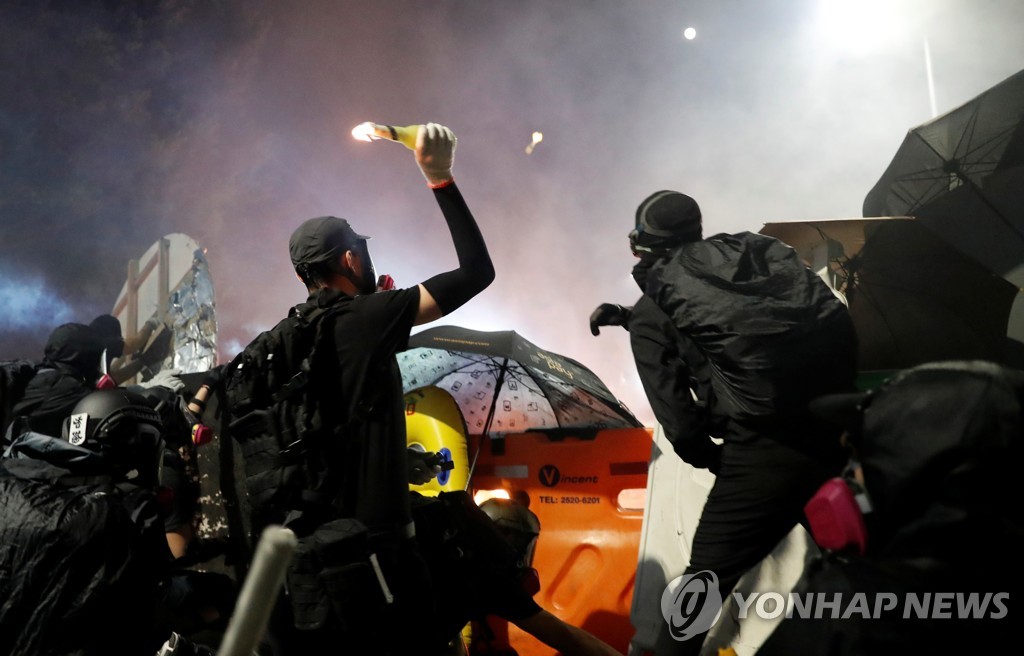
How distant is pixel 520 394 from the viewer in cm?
584

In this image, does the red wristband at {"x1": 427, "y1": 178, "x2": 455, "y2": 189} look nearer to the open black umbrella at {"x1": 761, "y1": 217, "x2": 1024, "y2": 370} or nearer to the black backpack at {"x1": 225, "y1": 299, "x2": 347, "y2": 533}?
the black backpack at {"x1": 225, "y1": 299, "x2": 347, "y2": 533}

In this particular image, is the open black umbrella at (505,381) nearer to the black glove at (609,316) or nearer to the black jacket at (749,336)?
the black glove at (609,316)

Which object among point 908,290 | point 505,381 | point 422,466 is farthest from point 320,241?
point 908,290

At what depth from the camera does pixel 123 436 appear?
298 centimetres

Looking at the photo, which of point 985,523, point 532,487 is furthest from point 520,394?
point 985,523

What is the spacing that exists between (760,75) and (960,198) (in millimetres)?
5594

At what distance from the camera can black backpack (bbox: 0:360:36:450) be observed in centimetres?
416

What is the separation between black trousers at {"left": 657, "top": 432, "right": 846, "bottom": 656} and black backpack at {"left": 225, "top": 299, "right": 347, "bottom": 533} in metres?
1.50

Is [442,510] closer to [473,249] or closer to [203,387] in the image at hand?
[473,249]

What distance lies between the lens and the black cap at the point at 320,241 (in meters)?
2.58

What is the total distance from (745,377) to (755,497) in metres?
0.47

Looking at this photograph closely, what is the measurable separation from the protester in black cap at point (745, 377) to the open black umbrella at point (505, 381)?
7.82 ft

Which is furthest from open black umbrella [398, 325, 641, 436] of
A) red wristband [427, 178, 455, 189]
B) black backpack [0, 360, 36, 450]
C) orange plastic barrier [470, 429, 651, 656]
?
red wristband [427, 178, 455, 189]

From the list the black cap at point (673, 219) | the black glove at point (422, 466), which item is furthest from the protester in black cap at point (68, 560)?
the black cap at point (673, 219)
